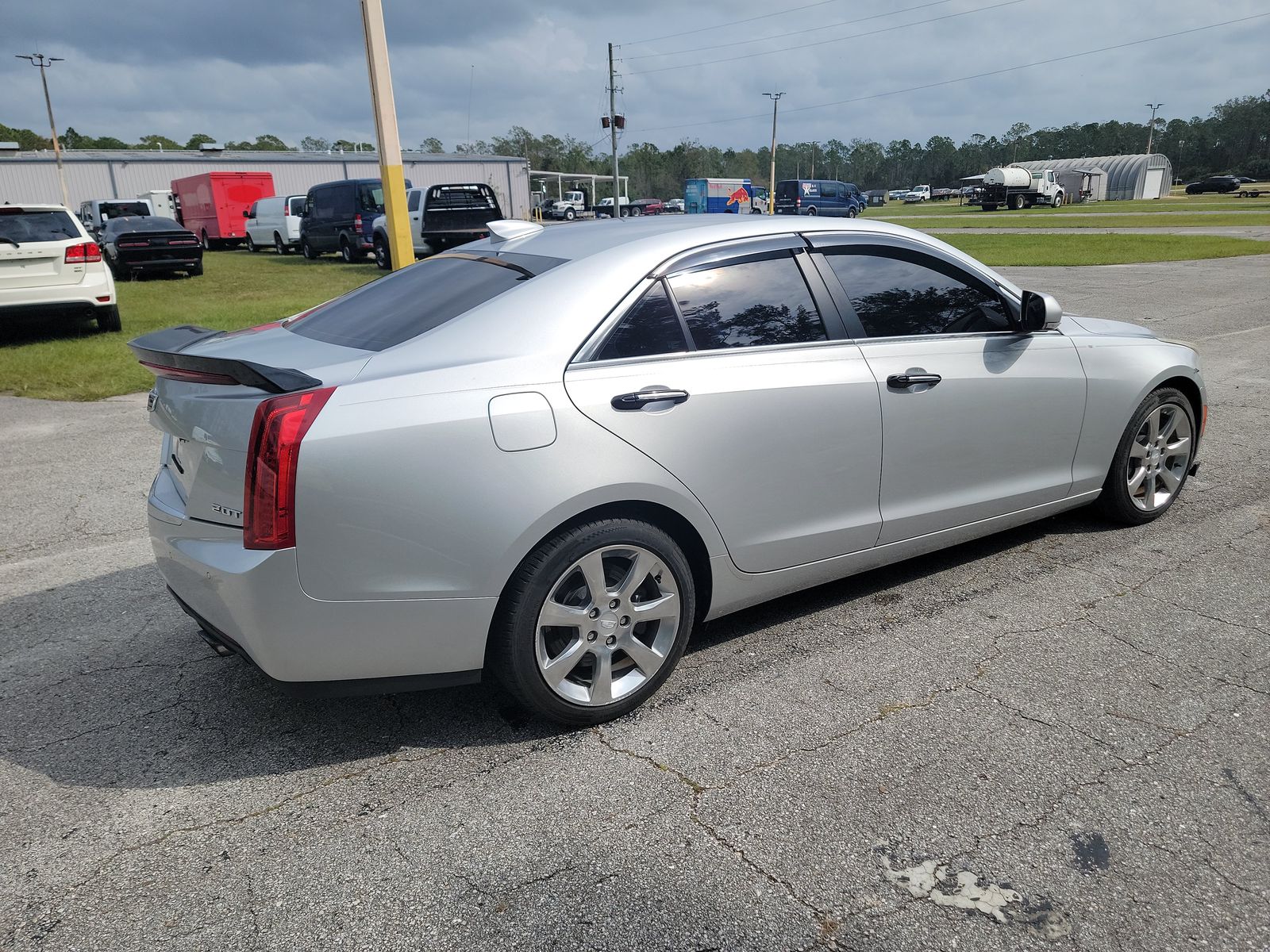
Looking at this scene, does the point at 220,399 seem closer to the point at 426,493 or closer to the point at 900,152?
the point at 426,493

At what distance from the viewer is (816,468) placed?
136 inches

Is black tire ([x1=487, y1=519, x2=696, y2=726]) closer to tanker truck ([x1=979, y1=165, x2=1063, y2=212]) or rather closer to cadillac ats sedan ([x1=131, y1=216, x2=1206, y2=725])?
cadillac ats sedan ([x1=131, y1=216, x2=1206, y2=725])

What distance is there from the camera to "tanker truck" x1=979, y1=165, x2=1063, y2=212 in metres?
57.1

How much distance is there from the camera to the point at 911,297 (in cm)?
389

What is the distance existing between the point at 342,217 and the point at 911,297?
23919 millimetres

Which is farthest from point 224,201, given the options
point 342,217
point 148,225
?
point 148,225

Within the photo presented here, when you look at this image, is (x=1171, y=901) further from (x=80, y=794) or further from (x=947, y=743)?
(x=80, y=794)

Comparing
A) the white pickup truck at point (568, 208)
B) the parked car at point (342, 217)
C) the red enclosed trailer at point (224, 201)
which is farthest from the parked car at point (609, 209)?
the parked car at point (342, 217)

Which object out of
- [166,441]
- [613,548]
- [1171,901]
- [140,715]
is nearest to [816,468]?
[613,548]

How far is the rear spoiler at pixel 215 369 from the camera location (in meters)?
2.69

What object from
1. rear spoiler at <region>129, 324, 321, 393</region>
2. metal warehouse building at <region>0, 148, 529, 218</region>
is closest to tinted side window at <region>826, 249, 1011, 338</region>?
rear spoiler at <region>129, 324, 321, 393</region>

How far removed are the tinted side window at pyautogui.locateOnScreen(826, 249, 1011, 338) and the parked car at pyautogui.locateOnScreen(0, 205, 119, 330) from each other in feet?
34.2

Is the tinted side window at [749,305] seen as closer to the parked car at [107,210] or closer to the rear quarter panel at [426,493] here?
the rear quarter panel at [426,493]

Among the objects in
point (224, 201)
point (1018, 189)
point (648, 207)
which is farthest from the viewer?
point (648, 207)
